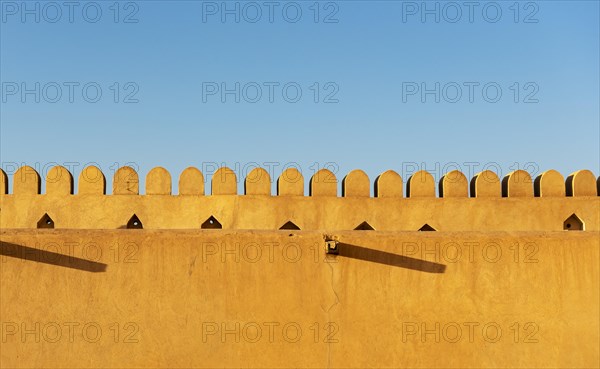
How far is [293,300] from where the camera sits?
22.0ft

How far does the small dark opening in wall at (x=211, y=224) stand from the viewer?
33.3 ft

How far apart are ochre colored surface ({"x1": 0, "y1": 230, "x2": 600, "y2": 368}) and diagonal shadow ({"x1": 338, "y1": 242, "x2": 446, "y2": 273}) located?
0.05 feet

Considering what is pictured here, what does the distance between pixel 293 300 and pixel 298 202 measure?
3.53m

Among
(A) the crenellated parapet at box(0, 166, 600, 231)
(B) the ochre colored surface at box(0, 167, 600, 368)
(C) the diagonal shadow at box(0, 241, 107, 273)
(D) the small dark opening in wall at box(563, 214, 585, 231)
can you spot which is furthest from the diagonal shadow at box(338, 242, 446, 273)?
(D) the small dark opening in wall at box(563, 214, 585, 231)

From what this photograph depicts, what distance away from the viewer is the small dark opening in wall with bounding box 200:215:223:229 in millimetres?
10148

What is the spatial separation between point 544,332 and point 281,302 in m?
2.37

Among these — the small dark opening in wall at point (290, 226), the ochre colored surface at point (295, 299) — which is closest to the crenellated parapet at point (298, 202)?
the small dark opening in wall at point (290, 226)

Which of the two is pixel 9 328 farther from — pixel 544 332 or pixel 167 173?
pixel 544 332

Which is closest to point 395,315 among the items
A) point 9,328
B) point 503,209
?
point 9,328

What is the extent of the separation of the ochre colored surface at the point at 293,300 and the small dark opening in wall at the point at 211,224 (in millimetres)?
3420

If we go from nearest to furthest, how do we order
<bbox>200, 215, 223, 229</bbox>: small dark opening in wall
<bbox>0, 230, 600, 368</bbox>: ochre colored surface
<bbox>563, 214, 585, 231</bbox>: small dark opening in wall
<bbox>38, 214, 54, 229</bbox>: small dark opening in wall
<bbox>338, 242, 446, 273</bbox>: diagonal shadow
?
<bbox>0, 230, 600, 368</bbox>: ochre colored surface, <bbox>338, 242, 446, 273</bbox>: diagonal shadow, <bbox>38, 214, 54, 229</bbox>: small dark opening in wall, <bbox>200, 215, 223, 229</bbox>: small dark opening in wall, <bbox>563, 214, 585, 231</bbox>: small dark opening in wall

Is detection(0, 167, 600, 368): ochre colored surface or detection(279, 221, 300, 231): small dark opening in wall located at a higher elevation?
detection(279, 221, 300, 231): small dark opening in wall

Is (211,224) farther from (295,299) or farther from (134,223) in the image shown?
(295,299)

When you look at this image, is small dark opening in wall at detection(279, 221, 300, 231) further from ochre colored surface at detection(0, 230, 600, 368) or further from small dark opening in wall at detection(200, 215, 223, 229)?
ochre colored surface at detection(0, 230, 600, 368)
